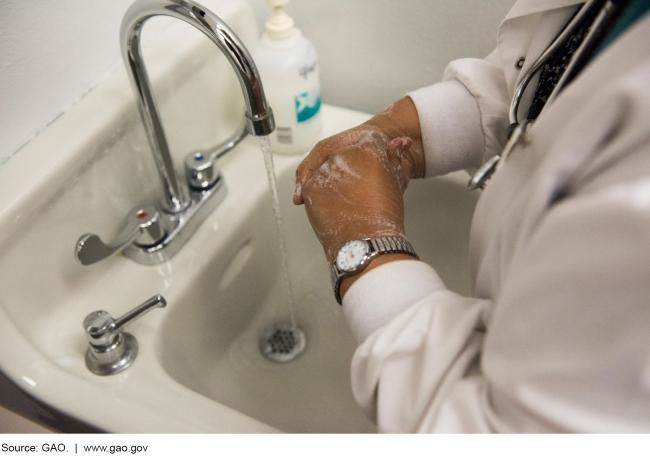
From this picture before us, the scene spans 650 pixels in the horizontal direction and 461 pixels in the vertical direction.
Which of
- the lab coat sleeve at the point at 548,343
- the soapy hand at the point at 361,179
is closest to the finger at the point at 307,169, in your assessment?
the soapy hand at the point at 361,179

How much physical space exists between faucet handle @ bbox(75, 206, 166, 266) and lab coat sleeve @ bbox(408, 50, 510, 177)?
0.32 metres

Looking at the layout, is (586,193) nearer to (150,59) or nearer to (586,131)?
(586,131)

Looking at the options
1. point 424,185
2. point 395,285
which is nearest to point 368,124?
point 424,185

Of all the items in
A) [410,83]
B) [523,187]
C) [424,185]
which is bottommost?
[424,185]

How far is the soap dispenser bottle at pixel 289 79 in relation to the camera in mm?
714

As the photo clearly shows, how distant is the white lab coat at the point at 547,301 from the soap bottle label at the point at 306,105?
36cm

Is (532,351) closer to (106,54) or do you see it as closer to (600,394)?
(600,394)

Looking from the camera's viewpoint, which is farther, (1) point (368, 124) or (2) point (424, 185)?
(2) point (424, 185)

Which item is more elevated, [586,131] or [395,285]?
[586,131]

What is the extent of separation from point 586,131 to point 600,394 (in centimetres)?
14

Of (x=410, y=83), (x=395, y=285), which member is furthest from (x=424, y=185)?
(x=395, y=285)
